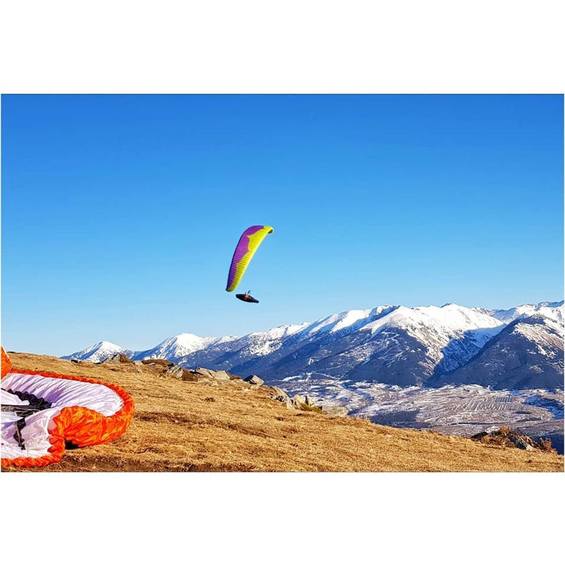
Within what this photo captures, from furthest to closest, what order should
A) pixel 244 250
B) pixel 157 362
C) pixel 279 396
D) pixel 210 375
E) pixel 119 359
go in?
pixel 157 362, pixel 119 359, pixel 210 375, pixel 279 396, pixel 244 250

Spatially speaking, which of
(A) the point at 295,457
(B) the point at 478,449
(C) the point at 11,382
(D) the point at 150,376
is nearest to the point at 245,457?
(A) the point at 295,457

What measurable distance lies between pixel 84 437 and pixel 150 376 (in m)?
11.6

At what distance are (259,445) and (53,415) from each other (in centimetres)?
420

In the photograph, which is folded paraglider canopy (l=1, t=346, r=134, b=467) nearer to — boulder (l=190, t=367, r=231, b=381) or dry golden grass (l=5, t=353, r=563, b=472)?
dry golden grass (l=5, t=353, r=563, b=472)

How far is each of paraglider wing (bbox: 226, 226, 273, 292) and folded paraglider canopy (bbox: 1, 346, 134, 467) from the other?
3445mm

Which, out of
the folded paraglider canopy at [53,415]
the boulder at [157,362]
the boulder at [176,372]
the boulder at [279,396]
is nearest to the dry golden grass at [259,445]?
the folded paraglider canopy at [53,415]

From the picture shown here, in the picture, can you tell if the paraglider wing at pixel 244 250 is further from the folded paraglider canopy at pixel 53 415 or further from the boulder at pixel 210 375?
the boulder at pixel 210 375

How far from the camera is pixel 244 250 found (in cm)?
1420

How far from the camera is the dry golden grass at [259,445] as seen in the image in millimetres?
11516

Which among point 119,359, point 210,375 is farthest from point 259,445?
point 119,359

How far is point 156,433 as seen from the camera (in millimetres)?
13344

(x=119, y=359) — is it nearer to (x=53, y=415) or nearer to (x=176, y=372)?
(x=176, y=372)

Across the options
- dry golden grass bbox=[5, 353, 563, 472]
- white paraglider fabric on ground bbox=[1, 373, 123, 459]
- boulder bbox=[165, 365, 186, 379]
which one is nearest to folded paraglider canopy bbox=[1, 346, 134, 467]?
white paraglider fabric on ground bbox=[1, 373, 123, 459]

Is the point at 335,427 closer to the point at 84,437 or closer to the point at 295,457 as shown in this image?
the point at 295,457
